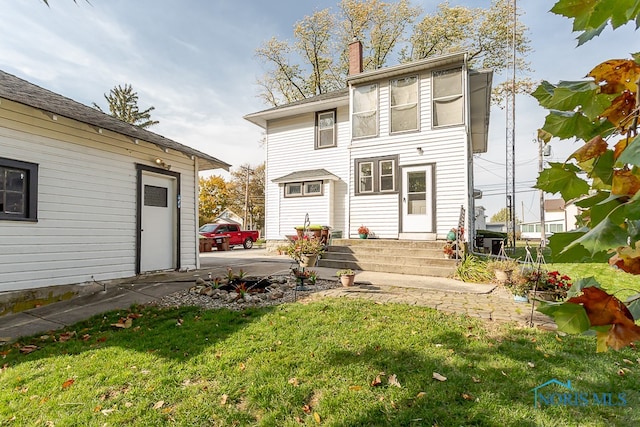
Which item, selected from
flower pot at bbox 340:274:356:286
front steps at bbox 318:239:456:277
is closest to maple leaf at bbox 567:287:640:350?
flower pot at bbox 340:274:356:286

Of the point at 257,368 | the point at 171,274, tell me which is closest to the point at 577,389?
the point at 257,368

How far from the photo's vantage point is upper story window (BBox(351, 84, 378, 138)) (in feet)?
36.4

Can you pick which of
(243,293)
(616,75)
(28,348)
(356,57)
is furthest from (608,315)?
(356,57)

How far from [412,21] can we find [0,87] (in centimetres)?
2032

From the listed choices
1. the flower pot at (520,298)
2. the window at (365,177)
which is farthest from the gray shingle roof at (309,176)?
the flower pot at (520,298)

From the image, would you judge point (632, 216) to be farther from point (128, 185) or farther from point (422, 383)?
point (128, 185)

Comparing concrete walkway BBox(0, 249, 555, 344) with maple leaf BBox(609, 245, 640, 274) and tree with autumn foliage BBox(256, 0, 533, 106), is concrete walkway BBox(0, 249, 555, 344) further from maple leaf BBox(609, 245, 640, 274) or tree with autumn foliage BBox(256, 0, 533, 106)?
tree with autumn foliage BBox(256, 0, 533, 106)

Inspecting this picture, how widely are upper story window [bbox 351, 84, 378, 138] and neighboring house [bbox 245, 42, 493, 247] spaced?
0.04m

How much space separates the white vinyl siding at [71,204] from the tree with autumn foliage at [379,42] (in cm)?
1457

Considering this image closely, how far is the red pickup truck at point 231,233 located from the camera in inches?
732

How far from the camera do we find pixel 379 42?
19.7 m

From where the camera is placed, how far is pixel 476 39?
18.5 metres

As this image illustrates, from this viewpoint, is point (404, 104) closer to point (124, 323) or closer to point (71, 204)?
point (71, 204)

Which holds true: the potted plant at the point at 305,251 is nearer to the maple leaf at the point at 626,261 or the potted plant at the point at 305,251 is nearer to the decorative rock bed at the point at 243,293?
the decorative rock bed at the point at 243,293
